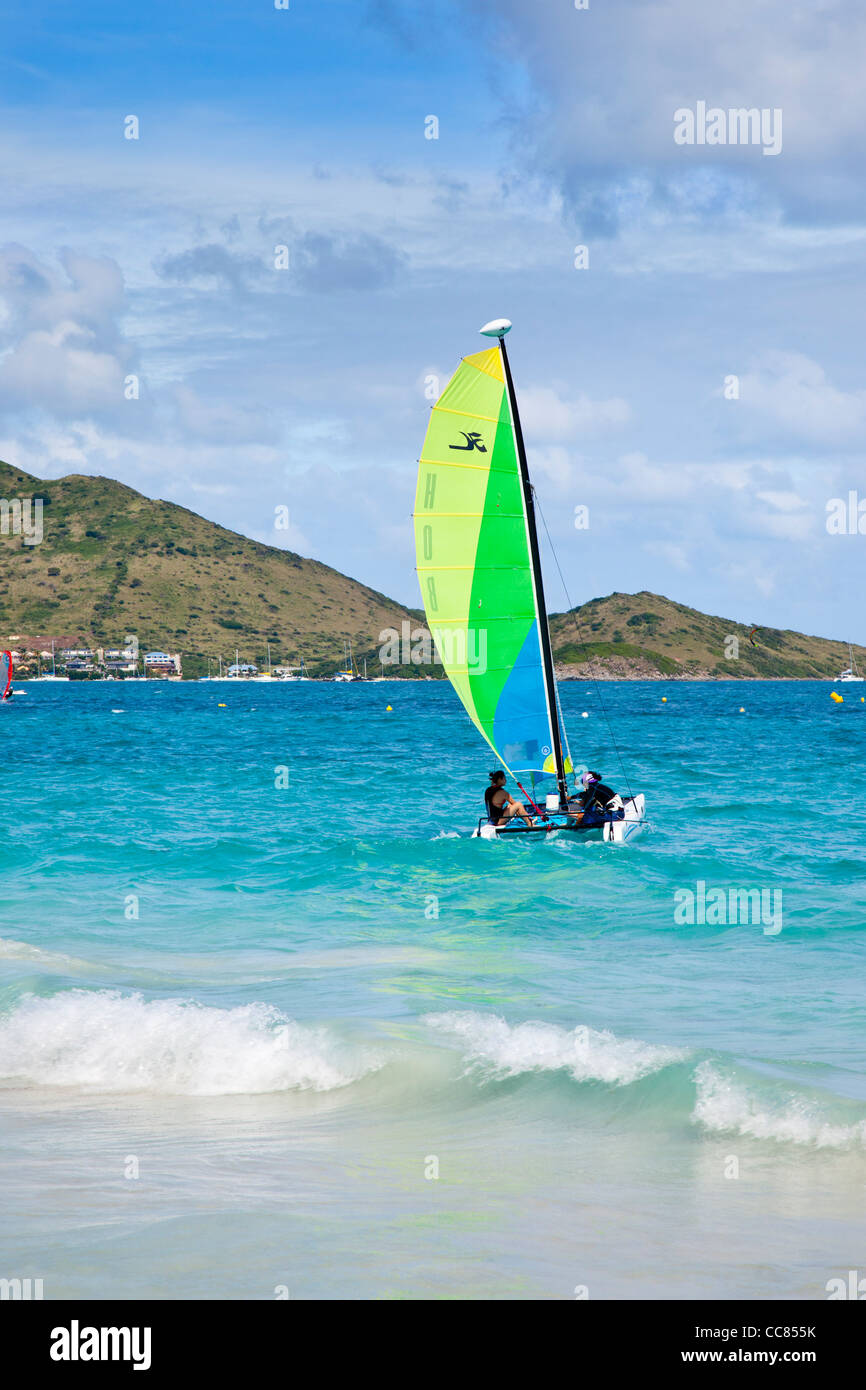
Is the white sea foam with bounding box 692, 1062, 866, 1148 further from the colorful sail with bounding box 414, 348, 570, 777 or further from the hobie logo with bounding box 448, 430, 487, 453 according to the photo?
the hobie logo with bounding box 448, 430, 487, 453

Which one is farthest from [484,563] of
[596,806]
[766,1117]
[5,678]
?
[5,678]

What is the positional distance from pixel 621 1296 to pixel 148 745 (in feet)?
196

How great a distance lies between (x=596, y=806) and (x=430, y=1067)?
16446 millimetres

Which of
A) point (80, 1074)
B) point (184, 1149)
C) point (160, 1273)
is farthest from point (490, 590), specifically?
point (160, 1273)

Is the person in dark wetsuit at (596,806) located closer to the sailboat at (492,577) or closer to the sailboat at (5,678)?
the sailboat at (492,577)

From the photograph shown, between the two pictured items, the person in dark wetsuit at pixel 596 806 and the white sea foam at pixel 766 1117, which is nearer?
the white sea foam at pixel 766 1117

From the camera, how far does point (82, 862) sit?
83.8 feet

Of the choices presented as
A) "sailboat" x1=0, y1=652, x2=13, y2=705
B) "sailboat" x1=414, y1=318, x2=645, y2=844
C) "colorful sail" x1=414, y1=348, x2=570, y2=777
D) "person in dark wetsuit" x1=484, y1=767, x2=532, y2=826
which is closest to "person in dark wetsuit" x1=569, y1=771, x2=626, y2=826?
"sailboat" x1=414, y1=318, x2=645, y2=844

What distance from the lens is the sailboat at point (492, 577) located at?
26625 mm

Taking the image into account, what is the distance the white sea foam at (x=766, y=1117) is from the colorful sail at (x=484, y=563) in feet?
57.4
